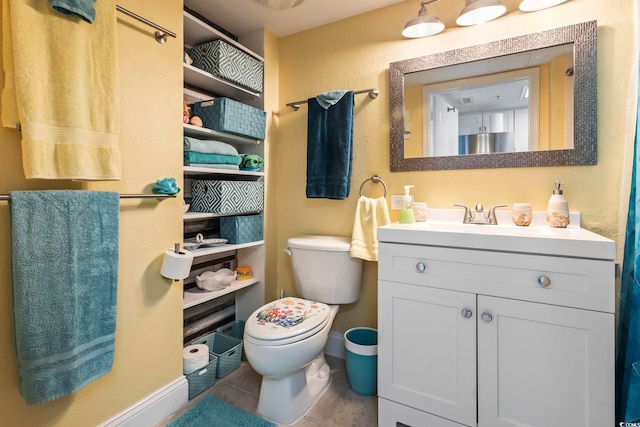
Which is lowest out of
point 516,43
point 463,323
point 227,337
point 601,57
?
point 227,337

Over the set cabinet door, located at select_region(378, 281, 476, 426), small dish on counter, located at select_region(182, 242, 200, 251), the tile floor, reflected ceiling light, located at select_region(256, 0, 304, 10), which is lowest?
the tile floor

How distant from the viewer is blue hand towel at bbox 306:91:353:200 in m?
1.88

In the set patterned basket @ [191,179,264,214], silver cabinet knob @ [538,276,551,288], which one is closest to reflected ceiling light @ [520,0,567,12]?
silver cabinet knob @ [538,276,551,288]

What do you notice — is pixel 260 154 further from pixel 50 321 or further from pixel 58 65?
pixel 50 321

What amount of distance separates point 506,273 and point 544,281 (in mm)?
115

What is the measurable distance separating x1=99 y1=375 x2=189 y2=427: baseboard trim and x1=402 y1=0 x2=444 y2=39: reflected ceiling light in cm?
214

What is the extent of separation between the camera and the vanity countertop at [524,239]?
104 centimetres

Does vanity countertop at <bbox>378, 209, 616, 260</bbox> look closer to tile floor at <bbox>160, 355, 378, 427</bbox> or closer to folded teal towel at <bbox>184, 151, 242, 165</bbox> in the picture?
tile floor at <bbox>160, 355, 378, 427</bbox>

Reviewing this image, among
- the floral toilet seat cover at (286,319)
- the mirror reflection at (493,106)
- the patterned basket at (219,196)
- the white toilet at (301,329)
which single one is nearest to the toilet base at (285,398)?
the white toilet at (301,329)

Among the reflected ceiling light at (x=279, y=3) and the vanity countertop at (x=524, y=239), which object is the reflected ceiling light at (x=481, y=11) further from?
the vanity countertop at (x=524, y=239)

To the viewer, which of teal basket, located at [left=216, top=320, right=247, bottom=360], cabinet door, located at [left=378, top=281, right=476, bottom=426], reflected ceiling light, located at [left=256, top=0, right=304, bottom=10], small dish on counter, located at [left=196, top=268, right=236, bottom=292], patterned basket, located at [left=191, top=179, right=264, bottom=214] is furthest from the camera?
teal basket, located at [left=216, top=320, right=247, bottom=360]

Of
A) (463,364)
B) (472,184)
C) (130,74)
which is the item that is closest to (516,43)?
(472,184)

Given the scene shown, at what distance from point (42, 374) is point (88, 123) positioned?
848 mm

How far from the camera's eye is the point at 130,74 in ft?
4.32
